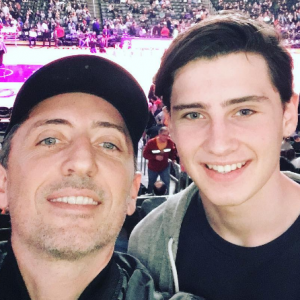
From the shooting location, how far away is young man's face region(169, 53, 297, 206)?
5.13ft

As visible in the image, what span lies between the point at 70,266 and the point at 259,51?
1281mm

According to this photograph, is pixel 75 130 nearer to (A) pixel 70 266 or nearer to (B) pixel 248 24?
(A) pixel 70 266

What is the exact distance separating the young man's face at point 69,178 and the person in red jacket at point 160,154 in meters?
4.21

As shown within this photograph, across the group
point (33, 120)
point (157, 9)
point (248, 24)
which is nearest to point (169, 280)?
point (33, 120)

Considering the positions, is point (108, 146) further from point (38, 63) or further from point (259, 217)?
point (38, 63)

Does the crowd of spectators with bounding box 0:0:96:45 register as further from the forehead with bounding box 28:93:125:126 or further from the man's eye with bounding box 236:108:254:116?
the man's eye with bounding box 236:108:254:116

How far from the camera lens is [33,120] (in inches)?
60.4

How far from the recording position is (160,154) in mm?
5953

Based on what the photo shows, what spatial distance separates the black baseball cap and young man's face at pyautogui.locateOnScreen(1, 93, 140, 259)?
5 cm

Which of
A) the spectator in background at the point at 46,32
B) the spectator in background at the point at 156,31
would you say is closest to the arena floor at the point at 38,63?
the spectator in background at the point at 46,32

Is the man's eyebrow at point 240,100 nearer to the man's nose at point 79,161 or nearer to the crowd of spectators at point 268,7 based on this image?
the man's nose at point 79,161

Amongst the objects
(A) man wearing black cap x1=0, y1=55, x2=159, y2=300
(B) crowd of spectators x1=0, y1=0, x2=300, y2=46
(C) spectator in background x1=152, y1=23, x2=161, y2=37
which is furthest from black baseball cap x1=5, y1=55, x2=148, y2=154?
(C) spectator in background x1=152, y1=23, x2=161, y2=37

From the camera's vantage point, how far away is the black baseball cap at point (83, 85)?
5.19ft

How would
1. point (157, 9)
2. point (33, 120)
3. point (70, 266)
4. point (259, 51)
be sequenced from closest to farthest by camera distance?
point (70, 266), point (33, 120), point (259, 51), point (157, 9)
